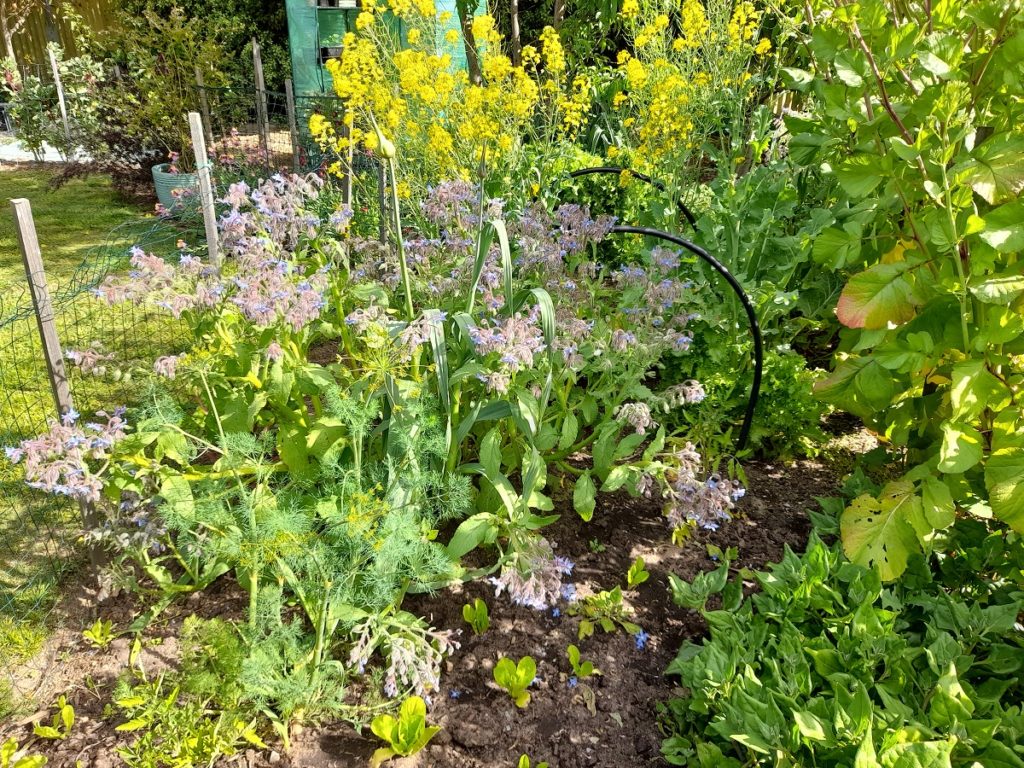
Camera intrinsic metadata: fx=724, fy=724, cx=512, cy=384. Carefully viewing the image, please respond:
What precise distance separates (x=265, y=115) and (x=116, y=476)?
19.3ft

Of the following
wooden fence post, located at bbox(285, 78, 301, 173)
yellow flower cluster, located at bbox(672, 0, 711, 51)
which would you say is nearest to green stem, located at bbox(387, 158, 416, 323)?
yellow flower cluster, located at bbox(672, 0, 711, 51)

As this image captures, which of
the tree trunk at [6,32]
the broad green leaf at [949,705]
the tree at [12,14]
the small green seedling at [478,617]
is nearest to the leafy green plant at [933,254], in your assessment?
the broad green leaf at [949,705]

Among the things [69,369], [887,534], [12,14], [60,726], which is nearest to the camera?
[60,726]

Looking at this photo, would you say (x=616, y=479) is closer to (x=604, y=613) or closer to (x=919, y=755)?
(x=604, y=613)

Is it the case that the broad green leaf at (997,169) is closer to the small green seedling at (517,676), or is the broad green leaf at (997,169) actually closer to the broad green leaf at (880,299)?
the broad green leaf at (880,299)

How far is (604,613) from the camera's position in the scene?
2.45 meters

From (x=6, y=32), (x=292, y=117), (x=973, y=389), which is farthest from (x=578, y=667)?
(x=6, y=32)

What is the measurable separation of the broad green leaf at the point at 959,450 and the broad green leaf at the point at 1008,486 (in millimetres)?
52

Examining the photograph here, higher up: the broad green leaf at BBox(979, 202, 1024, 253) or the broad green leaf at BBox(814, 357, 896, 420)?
the broad green leaf at BBox(979, 202, 1024, 253)

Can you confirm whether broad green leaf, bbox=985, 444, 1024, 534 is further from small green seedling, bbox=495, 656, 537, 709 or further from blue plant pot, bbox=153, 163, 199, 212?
blue plant pot, bbox=153, 163, 199, 212

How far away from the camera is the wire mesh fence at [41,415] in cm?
249

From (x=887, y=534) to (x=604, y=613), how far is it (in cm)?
92

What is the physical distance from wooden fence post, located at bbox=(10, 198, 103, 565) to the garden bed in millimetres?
369

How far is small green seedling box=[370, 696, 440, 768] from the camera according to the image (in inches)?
77.8
